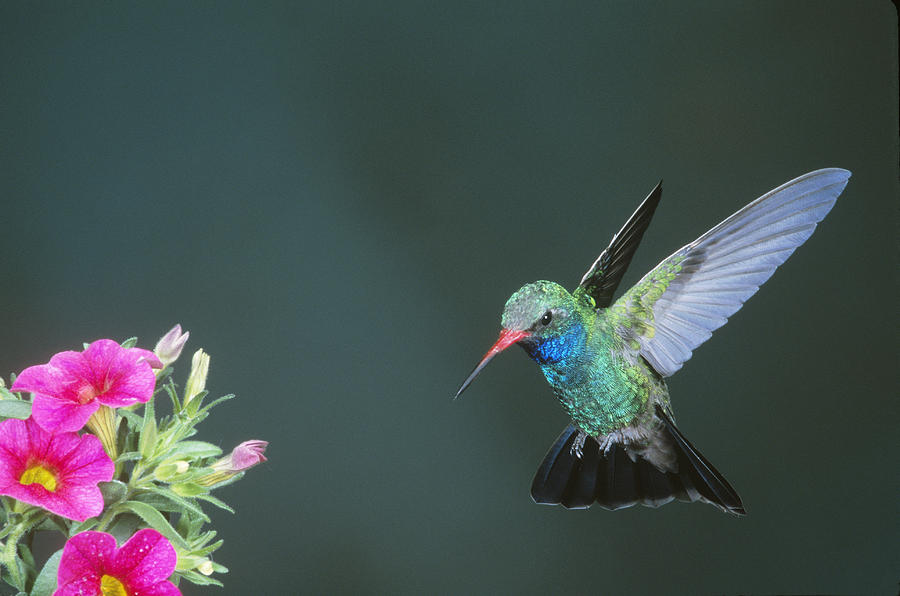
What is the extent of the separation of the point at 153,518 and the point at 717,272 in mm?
491

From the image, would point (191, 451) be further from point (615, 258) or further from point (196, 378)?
point (615, 258)

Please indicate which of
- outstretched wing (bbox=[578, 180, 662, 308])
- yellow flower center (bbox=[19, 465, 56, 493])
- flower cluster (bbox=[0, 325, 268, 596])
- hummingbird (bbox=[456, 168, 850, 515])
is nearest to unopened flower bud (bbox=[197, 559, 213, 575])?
flower cluster (bbox=[0, 325, 268, 596])

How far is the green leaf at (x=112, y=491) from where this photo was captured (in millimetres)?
476

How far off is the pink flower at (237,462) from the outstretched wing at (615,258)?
0.33m

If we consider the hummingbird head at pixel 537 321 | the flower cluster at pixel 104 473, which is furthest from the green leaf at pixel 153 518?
the hummingbird head at pixel 537 321

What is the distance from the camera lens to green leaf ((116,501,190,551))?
47 centimetres

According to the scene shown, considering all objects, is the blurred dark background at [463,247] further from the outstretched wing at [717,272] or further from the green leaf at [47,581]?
the green leaf at [47,581]

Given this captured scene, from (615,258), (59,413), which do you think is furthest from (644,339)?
(59,413)

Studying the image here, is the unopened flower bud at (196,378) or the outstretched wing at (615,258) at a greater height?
the outstretched wing at (615,258)

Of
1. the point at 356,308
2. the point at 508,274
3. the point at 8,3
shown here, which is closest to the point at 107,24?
the point at 8,3

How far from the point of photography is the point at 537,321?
0.62 m

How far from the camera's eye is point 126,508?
482 mm

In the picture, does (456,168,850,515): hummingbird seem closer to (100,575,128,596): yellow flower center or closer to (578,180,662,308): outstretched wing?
(578,180,662,308): outstretched wing

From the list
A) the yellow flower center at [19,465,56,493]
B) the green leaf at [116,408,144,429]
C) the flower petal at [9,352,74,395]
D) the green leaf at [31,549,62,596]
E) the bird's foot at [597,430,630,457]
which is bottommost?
the green leaf at [31,549,62,596]
